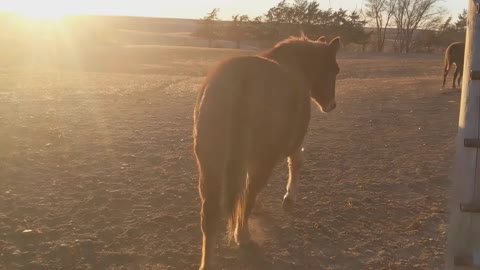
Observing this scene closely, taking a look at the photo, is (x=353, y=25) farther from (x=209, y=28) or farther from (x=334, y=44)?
(x=334, y=44)

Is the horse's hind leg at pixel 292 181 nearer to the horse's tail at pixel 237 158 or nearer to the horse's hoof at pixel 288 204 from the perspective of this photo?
the horse's hoof at pixel 288 204

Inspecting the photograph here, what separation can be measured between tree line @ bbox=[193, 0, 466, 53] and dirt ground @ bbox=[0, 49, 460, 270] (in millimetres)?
49215

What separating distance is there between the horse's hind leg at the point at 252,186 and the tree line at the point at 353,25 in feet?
180

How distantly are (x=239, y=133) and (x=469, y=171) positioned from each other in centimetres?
168

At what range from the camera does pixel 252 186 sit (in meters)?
4.52

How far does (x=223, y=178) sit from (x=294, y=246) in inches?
46.9

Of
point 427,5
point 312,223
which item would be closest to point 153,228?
point 312,223

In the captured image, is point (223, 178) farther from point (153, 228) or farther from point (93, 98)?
point (93, 98)

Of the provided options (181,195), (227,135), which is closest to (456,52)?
(181,195)

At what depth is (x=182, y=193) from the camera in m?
6.19

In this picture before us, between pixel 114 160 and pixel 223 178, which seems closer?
pixel 223 178

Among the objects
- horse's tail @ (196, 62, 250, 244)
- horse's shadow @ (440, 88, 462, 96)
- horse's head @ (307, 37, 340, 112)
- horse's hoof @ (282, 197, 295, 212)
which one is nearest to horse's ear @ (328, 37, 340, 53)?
horse's head @ (307, 37, 340, 112)

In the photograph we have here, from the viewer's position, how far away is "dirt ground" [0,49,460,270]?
14.7ft

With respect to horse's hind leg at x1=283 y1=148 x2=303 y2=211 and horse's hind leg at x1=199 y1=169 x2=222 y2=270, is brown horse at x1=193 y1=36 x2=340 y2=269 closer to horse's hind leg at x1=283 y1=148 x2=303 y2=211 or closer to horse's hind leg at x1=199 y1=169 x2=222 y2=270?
horse's hind leg at x1=199 y1=169 x2=222 y2=270
